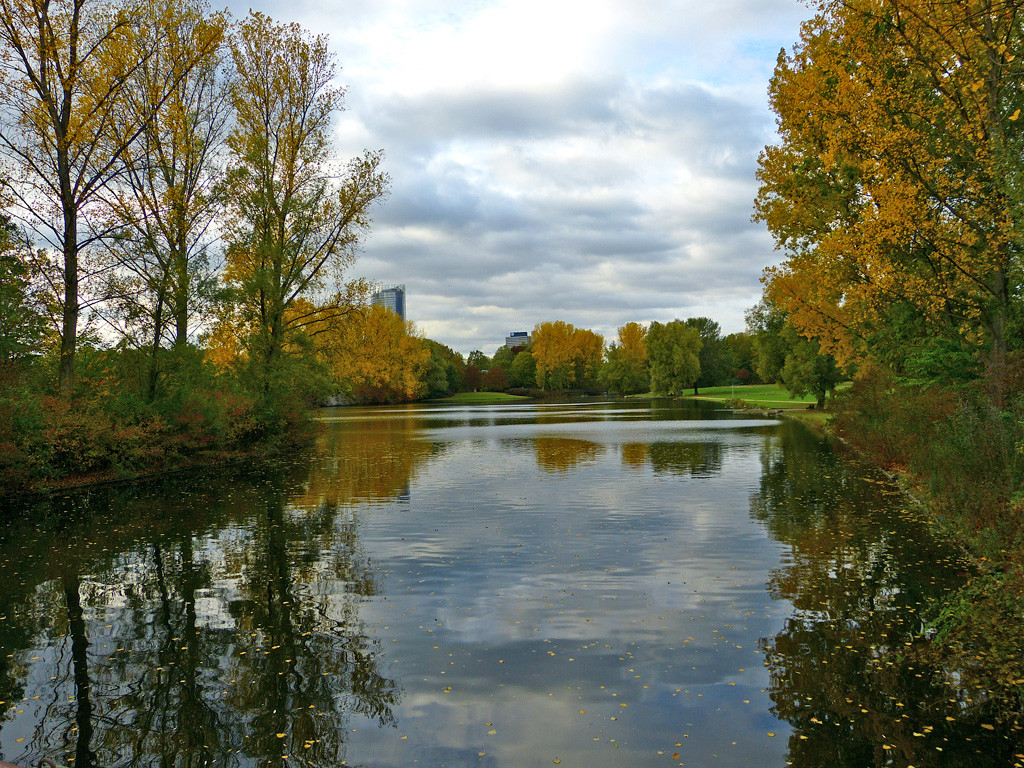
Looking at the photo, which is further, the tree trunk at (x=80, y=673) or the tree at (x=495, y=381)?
the tree at (x=495, y=381)

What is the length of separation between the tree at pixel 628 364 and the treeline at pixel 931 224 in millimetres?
94962

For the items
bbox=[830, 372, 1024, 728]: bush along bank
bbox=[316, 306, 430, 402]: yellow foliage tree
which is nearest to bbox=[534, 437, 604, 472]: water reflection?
bbox=[830, 372, 1024, 728]: bush along bank

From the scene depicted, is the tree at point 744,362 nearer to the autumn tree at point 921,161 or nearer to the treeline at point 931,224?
the treeline at point 931,224

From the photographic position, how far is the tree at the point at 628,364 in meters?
116

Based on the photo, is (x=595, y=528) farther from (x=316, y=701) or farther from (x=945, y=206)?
(x=945, y=206)

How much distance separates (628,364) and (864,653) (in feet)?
364

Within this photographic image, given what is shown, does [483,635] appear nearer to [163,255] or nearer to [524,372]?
[163,255]

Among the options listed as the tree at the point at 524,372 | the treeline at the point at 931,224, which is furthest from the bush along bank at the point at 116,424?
the tree at the point at 524,372

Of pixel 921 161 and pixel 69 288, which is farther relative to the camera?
pixel 69 288

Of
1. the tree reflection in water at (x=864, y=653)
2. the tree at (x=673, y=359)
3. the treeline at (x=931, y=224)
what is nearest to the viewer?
the tree reflection in water at (x=864, y=653)

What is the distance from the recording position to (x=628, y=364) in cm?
11644

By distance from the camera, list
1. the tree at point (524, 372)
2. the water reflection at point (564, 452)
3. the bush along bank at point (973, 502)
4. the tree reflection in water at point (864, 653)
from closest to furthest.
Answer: the tree reflection in water at point (864, 653) → the bush along bank at point (973, 502) → the water reflection at point (564, 452) → the tree at point (524, 372)

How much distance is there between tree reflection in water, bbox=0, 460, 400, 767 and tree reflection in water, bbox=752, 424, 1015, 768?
3.57m

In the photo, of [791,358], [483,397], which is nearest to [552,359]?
[483,397]
